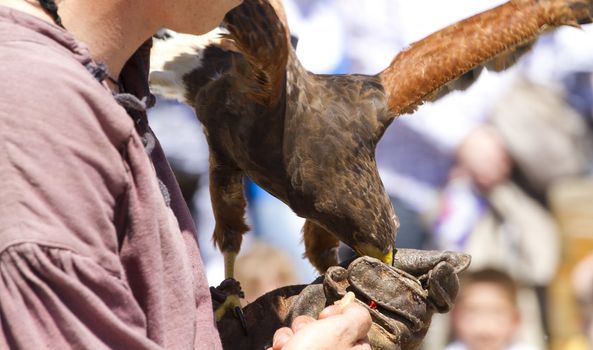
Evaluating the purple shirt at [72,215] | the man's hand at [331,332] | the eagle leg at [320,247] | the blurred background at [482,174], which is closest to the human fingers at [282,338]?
the man's hand at [331,332]

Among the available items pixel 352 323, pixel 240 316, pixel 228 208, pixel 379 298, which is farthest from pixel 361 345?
pixel 228 208

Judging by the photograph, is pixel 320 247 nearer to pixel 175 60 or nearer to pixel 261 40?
pixel 175 60

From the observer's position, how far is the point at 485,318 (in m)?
4.37

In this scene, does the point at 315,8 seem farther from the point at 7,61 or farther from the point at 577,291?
the point at 7,61

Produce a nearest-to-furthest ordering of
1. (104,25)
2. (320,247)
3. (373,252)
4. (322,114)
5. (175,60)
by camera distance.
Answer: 1. (104,25)
2. (373,252)
3. (322,114)
4. (175,60)
5. (320,247)

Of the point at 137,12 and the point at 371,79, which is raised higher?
the point at 371,79

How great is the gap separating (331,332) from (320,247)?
204 centimetres

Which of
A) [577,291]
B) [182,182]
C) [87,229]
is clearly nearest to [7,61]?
[87,229]

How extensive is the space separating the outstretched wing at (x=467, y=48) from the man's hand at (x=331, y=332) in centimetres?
180

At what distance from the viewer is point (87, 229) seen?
106 centimetres

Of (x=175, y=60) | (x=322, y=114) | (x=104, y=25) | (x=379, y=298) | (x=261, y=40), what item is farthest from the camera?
(x=175, y=60)

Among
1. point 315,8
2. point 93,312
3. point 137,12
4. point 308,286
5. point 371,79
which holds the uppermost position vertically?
point 315,8

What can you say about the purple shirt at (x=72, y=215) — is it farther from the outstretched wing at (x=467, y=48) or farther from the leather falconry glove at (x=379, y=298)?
the outstretched wing at (x=467, y=48)

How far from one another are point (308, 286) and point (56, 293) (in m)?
1.02
